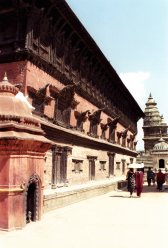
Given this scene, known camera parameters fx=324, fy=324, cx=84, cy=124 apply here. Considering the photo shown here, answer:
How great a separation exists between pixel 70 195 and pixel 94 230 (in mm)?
5513

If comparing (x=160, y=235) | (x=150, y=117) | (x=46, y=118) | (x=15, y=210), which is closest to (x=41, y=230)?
(x=15, y=210)

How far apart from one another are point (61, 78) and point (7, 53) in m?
3.56

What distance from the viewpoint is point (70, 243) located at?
23.6ft

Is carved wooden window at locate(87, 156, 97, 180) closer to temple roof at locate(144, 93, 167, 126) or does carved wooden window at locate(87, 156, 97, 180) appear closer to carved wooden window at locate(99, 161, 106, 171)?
carved wooden window at locate(99, 161, 106, 171)

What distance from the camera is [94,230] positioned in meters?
8.63

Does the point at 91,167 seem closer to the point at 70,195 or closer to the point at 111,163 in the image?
the point at 111,163

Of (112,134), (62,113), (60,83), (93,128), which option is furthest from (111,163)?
(60,83)

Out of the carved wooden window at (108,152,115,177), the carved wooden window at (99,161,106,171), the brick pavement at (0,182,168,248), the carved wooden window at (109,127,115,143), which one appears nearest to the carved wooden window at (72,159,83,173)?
the carved wooden window at (99,161,106,171)

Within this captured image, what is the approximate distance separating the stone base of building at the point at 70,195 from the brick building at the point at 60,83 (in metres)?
0.09

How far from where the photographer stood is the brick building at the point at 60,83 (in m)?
12.8

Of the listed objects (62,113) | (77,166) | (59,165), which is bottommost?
(77,166)

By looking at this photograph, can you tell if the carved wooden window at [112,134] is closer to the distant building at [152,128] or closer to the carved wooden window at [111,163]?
the carved wooden window at [111,163]

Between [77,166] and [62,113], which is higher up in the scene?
[62,113]

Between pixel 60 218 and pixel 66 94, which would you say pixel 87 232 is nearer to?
pixel 60 218
